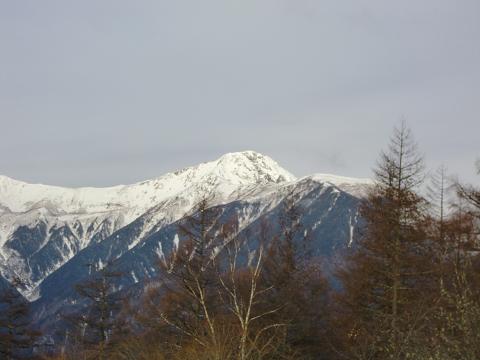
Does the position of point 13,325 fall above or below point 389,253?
below

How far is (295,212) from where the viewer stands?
103ft

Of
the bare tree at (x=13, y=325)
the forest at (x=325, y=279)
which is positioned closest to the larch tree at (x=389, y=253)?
the forest at (x=325, y=279)

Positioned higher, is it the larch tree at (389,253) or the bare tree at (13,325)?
the larch tree at (389,253)

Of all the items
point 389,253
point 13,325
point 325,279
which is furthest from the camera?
point 13,325

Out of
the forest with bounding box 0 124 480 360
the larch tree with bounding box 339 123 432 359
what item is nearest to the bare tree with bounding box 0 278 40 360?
the forest with bounding box 0 124 480 360

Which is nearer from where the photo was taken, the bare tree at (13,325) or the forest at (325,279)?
the forest at (325,279)

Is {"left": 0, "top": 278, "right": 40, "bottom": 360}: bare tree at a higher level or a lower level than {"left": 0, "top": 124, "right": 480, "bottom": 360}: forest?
lower

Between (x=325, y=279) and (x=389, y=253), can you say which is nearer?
(x=389, y=253)

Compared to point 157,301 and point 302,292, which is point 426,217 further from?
point 157,301

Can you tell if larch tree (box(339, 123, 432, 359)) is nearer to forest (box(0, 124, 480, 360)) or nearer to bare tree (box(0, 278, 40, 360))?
forest (box(0, 124, 480, 360))

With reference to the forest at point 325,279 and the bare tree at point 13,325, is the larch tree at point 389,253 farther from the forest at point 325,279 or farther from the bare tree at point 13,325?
the bare tree at point 13,325

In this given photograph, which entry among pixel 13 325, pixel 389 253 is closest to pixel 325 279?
pixel 389 253

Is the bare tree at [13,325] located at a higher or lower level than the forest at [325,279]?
lower

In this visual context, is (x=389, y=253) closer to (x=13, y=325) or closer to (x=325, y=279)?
(x=325, y=279)
